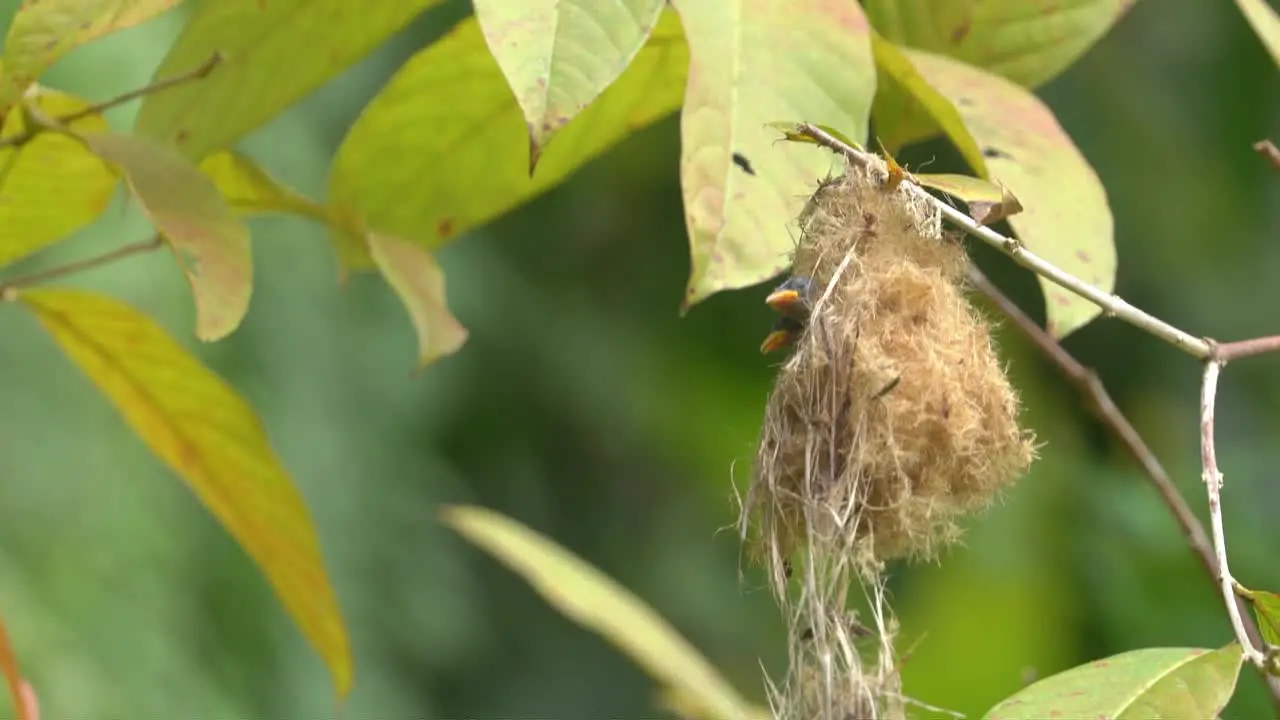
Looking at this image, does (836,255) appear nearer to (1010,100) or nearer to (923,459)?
(923,459)

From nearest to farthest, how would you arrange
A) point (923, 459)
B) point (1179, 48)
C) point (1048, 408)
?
1. point (923, 459)
2. point (1048, 408)
3. point (1179, 48)

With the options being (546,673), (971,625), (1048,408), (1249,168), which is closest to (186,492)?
(546,673)

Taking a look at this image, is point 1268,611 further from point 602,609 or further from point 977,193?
point 602,609

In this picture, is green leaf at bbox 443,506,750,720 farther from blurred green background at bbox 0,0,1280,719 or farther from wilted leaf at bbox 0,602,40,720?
blurred green background at bbox 0,0,1280,719

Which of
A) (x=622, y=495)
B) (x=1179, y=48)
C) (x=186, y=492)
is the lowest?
(x=622, y=495)

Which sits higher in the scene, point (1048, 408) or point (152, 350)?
point (152, 350)

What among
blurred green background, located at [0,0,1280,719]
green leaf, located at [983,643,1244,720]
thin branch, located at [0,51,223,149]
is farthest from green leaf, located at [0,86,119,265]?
blurred green background, located at [0,0,1280,719]

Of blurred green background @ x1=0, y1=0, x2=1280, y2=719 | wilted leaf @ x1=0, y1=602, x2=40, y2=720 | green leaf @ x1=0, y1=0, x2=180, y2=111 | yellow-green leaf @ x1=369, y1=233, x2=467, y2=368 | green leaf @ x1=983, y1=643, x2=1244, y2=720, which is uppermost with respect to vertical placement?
green leaf @ x1=0, y1=0, x2=180, y2=111
